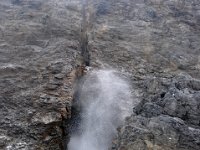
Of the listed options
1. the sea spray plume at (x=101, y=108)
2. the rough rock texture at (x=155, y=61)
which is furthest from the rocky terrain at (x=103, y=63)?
the sea spray plume at (x=101, y=108)

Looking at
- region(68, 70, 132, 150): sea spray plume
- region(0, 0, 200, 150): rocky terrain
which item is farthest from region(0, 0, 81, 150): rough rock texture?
region(68, 70, 132, 150): sea spray plume

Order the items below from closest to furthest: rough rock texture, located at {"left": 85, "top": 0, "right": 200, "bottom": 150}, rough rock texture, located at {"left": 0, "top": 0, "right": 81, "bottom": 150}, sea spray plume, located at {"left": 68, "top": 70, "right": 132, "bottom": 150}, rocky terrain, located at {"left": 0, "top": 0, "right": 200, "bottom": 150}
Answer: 1. rough rock texture, located at {"left": 85, "top": 0, "right": 200, "bottom": 150}
2. rocky terrain, located at {"left": 0, "top": 0, "right": 200, "bottom": 150}
3. rough rock texture, located at {"left": 0, "top": 0, "right": 81, "bottom": 150}
4. sea spray plume, located at {"left": 68, "top": 70, "right": 132, "bottom": 150}

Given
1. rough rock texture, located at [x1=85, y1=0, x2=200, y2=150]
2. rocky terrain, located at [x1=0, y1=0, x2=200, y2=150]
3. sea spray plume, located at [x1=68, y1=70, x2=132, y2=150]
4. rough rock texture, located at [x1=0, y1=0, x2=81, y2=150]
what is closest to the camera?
rough rock texture, located at [x1=85, y1=0, x2=200, y2=150]

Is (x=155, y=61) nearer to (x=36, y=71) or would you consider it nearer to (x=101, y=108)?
(x=101, y=108)

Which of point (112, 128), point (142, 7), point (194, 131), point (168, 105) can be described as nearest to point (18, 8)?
point (142, 7)

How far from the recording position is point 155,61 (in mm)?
24234

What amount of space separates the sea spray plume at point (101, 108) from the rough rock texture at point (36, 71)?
1347 millimetres

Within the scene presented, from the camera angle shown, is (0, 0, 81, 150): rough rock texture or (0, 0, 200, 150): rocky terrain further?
(0, 0, 81, 150): rough rock texture

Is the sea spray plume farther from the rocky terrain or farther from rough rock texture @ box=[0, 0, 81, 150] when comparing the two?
rough rock texture @ box=[0, 0, 81, 150]

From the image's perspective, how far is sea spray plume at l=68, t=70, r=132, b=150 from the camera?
1798cm

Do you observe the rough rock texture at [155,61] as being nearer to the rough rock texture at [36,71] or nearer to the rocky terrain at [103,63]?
the rocky terrain at [103,63]

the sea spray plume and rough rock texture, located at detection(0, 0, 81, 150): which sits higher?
rough rock texture, located at detection(0, 0, 81, 150)

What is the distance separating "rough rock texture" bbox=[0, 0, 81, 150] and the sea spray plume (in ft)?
4.42

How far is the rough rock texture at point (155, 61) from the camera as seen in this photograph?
1397 centimetres
